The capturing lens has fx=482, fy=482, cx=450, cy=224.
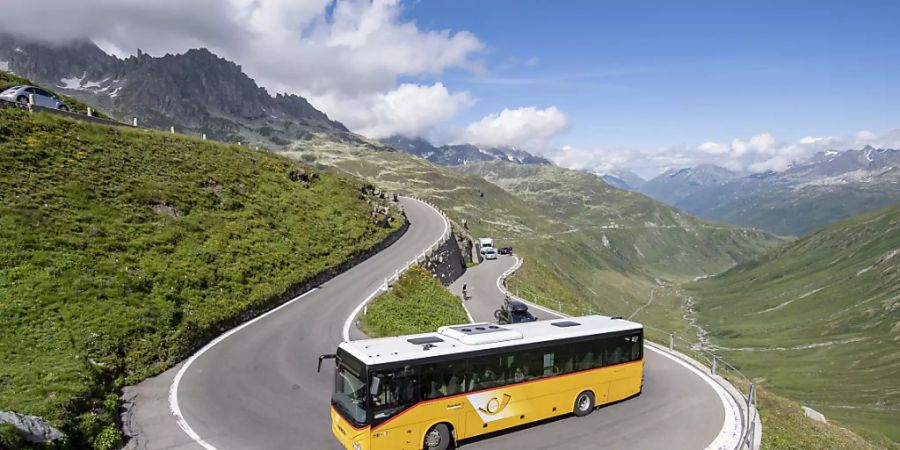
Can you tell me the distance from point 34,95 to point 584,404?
5300cm

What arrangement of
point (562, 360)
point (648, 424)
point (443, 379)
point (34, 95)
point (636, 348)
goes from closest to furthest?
point (443, 379) → point (562, 360) → point (648, 424) → point (636, 348) → point (34, 95)

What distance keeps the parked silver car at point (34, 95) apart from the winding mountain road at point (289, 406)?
33.8 metres

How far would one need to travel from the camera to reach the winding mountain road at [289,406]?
674 inches

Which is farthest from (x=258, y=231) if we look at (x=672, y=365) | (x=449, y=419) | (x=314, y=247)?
(x=672, y=365)

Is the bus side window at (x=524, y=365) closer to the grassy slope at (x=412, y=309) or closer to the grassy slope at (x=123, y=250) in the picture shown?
the grassy slope at (x=412, y=309)

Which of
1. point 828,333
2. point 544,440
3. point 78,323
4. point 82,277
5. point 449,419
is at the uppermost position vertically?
point 82,277

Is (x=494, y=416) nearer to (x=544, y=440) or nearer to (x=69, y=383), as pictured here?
(x=544, y=440)

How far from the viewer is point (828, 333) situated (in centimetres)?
16038

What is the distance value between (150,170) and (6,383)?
2875cm

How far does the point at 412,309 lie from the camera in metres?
35.1

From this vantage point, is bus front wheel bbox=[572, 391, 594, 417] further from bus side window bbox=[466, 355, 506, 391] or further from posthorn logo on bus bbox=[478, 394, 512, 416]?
bus side window bbox=[466, 355, 506, 391]

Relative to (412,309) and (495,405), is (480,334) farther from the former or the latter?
(412,309)

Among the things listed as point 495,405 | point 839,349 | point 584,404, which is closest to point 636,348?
point 584,404

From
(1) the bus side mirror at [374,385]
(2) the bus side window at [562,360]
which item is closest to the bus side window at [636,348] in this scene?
(2) the bus side window at [562,360]
